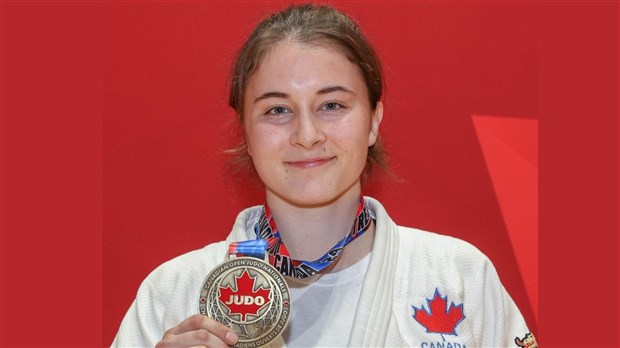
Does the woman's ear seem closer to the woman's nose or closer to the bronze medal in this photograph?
the woman's nose

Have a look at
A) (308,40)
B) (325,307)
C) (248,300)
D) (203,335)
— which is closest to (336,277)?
(325,307)

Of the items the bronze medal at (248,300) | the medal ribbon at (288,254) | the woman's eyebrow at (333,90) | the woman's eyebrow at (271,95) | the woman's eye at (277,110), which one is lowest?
the bronze medal at (248,300)

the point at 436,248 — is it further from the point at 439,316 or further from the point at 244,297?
the point at 244,297

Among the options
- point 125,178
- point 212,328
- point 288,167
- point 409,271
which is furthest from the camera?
point 125,178

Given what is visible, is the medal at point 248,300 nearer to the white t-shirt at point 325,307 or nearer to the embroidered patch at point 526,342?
the white t-shirt at point 325,307

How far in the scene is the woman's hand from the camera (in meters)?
1.67

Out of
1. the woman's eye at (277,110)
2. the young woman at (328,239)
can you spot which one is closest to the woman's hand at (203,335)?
the young woman at (328,239)

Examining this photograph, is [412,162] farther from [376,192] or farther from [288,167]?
[288,167]

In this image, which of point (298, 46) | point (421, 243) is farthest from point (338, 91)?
point (421, 243)

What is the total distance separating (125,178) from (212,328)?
104 centimetres

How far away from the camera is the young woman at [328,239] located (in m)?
1.95

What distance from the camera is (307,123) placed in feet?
6.24

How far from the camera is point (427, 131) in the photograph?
2.61 metres

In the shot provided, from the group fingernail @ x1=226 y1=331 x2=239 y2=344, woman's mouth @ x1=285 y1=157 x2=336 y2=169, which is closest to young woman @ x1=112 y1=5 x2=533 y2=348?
woman's mouth @ x1=285 y1=157 x2=336 y2=169
